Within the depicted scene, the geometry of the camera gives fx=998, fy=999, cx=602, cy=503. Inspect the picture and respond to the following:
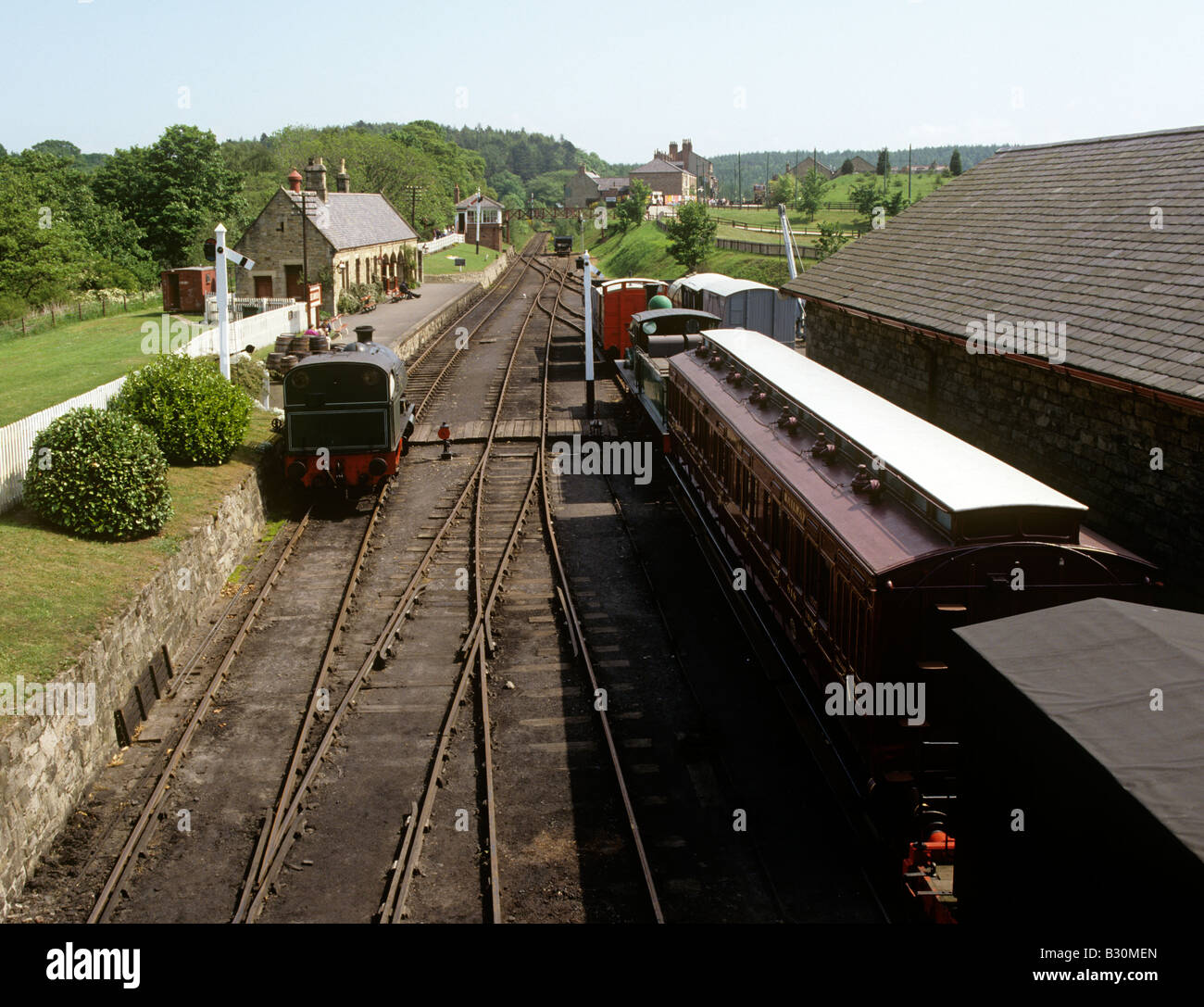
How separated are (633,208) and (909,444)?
324 ft

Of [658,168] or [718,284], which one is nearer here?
[718,284]

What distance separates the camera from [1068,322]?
41.7 feet

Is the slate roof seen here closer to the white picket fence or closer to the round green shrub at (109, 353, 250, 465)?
the round green shrub at (109, 353, 250, 465)

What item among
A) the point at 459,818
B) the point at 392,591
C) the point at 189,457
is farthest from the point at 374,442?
the point at 459,818

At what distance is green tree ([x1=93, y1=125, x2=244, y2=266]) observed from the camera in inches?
2366

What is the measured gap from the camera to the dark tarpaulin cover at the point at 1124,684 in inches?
185

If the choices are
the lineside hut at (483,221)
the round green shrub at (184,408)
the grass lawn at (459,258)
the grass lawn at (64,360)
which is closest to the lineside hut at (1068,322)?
the round green shrub at (184,408)

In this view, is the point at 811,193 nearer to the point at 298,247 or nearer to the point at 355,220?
the point at 355,220

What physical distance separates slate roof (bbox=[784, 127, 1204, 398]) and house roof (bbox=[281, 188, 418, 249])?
31358 millimetres

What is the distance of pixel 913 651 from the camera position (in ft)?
26.8

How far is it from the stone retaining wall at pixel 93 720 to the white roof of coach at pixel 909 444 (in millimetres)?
8573

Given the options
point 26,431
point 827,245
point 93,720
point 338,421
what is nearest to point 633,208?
point 827,245
